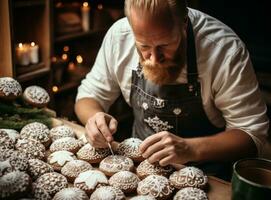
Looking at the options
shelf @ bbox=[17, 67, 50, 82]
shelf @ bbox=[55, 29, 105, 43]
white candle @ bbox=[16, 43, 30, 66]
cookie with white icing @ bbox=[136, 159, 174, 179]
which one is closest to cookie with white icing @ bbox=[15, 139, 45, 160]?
cookie with white icing @ bbox=[136, 159, 174, 179]

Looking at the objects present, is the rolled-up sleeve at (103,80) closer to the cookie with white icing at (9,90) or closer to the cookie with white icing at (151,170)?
the cookie with white icing at (9,90)

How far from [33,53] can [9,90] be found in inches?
Answer: 31.1

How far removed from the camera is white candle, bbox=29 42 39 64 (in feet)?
7.58

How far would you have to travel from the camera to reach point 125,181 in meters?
1.22

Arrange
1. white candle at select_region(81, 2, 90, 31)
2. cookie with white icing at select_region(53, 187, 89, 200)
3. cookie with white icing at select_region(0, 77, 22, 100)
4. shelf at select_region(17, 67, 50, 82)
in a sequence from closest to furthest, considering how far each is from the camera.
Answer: cookie with white icing at select_region(53, 187, 89, 200) < cookie with white icing at select_region(0, 77, 22, 100) < shelf at select_region(17, 67, 50, 82) < white candle at select_region(81, 2, 90, 31)

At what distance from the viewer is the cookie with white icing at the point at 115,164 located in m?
1.30

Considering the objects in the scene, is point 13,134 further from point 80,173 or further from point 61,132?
point 80,173

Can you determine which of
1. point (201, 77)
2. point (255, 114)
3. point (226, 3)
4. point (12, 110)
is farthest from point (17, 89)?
point (226, 3)

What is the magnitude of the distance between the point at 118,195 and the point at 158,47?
0.54m

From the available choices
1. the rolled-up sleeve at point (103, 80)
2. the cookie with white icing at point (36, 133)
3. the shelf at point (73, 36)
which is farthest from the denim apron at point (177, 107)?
the shelf at point (73, 36)

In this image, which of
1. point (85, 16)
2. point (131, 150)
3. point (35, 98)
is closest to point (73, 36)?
point (85, 16)

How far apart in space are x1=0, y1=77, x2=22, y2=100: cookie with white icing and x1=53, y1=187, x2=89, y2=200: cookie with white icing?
575 millimetres

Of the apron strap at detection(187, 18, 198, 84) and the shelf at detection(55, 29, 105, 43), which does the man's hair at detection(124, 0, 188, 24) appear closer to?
the apron strap at detection(187, 18, 198, 84)

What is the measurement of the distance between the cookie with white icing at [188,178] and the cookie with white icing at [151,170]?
0.03m
